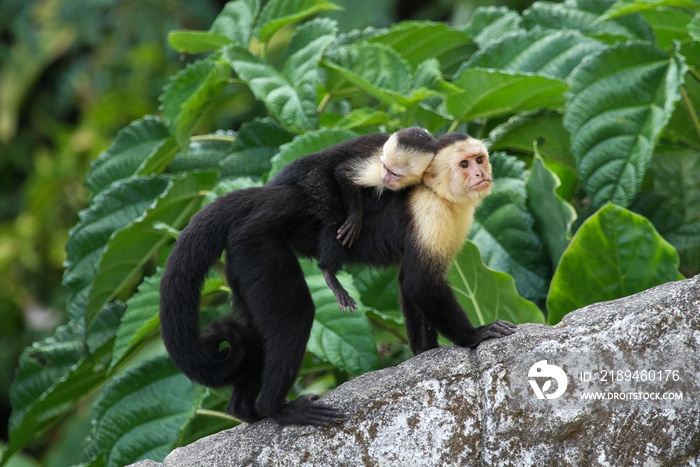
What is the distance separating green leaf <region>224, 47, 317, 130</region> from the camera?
11.1 ft

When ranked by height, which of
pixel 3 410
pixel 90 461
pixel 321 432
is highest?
pixel 321 432

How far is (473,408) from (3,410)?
550 cm

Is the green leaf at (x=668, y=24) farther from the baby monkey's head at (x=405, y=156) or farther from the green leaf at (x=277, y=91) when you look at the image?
the baby monkey's head at (x=405, y=156)

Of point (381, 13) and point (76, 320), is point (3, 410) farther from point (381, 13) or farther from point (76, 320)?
point (381, 13)

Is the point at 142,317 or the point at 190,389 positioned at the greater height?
the point at 142,317

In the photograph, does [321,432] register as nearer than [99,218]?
Yes

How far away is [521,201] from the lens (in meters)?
3.33

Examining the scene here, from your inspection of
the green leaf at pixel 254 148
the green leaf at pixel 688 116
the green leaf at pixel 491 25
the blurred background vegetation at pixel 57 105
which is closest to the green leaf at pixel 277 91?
the green leaf at pixel 254 148

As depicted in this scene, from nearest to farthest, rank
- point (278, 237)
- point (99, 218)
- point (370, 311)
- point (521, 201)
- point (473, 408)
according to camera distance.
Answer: point (473, 408) < point (278, 237) < point (370, 311) < point (521, 201) < point (99, 218)

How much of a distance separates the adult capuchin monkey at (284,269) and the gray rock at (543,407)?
140 mm

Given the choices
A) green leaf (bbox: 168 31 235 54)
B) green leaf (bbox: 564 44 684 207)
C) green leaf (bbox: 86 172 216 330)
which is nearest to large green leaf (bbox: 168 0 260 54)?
green leaf (bbox: 168 31 235 54)

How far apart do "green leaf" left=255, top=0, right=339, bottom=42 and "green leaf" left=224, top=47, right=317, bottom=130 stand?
147 millimetres

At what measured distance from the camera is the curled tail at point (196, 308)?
2.34 metres

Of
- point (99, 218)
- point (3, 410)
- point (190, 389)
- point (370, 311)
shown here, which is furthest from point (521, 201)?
point (3, 410)
